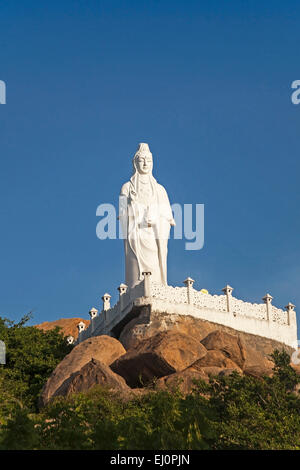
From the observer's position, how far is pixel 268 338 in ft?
111

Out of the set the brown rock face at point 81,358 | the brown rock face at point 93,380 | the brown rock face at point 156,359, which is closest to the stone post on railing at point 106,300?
the brown rock face at point 81,358

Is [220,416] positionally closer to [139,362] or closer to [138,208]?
[139,362]

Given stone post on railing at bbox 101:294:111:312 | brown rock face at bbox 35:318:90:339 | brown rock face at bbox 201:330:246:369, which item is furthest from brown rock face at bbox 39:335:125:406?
brown rock face at bbox 35:318:90:339

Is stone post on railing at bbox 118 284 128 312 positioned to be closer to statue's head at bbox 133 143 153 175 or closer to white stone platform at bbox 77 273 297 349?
white stone platform at bbox 77 273 297 349

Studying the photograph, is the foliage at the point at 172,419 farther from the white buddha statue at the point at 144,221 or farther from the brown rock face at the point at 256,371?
the white buddha statue at the point at 144,221

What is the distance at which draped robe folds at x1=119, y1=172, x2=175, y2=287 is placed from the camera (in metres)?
35.1

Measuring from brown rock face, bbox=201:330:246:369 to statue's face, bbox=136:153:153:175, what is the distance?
9383 mm

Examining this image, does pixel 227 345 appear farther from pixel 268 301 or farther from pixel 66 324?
pixel 66 324

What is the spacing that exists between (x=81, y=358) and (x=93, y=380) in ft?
10.2

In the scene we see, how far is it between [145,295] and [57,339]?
4.76 m

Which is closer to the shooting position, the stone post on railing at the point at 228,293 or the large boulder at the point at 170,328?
the large boulder at the point at 170,328

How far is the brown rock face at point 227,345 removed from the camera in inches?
1099

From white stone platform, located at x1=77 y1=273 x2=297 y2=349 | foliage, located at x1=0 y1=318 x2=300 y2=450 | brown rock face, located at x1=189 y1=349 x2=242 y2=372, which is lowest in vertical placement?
foliage, located at x1=0 y1=318 x2=300 y2=450

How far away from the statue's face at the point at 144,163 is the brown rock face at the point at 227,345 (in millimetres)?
9383
